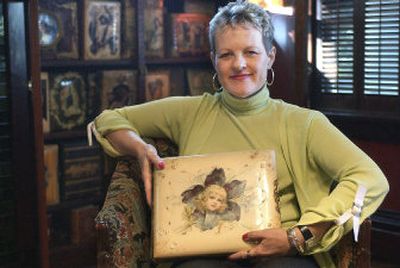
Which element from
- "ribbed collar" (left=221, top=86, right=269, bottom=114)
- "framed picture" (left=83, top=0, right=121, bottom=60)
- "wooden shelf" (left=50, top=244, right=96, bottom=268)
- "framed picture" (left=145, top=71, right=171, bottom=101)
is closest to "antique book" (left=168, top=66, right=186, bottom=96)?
"framed picture" (left=145, top=71, right=171, bottom=101)

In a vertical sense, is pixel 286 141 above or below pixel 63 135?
above

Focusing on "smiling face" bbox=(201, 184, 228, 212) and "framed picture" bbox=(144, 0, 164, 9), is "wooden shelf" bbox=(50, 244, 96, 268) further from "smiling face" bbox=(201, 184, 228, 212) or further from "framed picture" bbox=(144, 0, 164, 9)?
"smiling face" bbox=(201, 184, 228, 212)

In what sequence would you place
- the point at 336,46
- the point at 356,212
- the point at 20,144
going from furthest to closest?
the point at 336,46
the point at 20,144
the point at 356,212

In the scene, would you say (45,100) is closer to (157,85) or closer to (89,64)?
(89,64)

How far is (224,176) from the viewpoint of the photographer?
1.65m

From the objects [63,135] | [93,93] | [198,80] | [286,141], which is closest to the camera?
[286,141]

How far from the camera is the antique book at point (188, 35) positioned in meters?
3.47

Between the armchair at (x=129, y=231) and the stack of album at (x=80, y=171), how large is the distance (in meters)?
1.29

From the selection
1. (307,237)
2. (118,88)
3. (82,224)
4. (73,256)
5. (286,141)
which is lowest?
(73,256)

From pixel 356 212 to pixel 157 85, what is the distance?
6.82 ft

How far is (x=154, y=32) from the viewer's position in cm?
339

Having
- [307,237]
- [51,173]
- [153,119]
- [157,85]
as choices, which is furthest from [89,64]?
[307,237]

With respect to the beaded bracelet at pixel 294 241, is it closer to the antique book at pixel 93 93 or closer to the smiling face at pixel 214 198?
the smiling face at pixel 214 198

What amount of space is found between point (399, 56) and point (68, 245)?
1936mm
